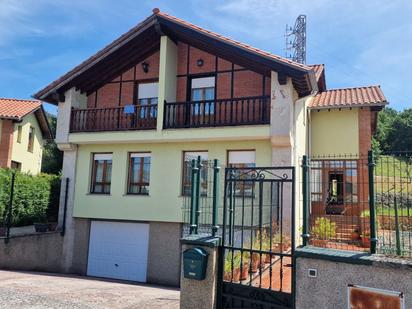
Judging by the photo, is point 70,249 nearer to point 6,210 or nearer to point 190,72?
point 6,210

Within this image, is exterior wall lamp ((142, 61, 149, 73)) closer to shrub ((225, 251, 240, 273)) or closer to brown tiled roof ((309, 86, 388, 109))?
brown tiled roof ((309, 86, 388, 109))

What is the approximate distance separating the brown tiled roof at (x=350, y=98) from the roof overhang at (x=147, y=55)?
304cm

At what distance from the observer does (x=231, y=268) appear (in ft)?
23.1

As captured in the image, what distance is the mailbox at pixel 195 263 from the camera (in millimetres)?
6750

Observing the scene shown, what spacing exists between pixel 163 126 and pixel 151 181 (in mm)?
Answer: 2205

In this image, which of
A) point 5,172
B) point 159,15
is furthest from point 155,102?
point 5,172

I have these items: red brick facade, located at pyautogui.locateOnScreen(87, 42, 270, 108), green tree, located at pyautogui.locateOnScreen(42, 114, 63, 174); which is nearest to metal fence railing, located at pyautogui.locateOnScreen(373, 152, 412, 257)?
red brick facade, located at pyautogui.locateOnScreen(87, 42, 270, 108)

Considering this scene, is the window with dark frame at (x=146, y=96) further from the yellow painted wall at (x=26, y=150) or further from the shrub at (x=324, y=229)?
the yellow painted wall at (x=26, y=150)

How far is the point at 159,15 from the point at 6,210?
9338 mm

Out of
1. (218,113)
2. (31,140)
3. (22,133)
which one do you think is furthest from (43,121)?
(218,113)

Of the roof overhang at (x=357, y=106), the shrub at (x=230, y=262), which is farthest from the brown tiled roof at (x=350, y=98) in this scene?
the shrub at (x=230, y=262)

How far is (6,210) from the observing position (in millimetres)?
14969

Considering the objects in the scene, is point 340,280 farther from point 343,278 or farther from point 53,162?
point 53,162

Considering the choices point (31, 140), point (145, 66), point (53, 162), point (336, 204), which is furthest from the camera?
point (53, 162)
